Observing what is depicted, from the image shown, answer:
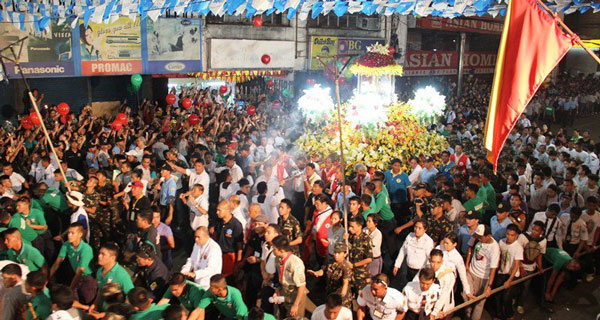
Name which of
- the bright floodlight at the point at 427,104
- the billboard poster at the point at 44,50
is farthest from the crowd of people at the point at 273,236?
the billboard poster at the point at 44,50

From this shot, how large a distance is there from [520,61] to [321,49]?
17885 millimetres

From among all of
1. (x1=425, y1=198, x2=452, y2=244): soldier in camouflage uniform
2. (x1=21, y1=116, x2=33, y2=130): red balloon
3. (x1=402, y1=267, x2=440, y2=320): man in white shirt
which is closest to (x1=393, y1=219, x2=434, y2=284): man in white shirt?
(x1=425, y1=198, x2=452, y2=244): soldier in camouflage uniform

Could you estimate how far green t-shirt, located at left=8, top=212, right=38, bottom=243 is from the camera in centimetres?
685

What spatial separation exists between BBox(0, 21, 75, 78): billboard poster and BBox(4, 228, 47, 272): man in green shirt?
886cm

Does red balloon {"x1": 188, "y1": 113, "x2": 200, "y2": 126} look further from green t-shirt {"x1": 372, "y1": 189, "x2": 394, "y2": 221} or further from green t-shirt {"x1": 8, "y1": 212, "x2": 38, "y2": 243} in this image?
green t-shirt {"x1": 8, "y1": 212, "x2": 38, "y2": 243}

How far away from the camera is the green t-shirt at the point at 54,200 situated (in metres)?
8.12

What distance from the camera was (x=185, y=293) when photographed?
18.3 feet

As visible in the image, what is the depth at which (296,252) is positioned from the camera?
657 centimetres

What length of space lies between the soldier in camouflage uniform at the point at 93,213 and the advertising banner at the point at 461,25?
20.4m

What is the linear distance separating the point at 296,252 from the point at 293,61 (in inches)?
600

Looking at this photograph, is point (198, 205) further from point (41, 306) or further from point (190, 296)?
point (41, 306)

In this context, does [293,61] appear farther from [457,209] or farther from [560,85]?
[560,85]

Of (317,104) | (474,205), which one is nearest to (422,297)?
(474,205)

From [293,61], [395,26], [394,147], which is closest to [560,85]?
[395,26]
